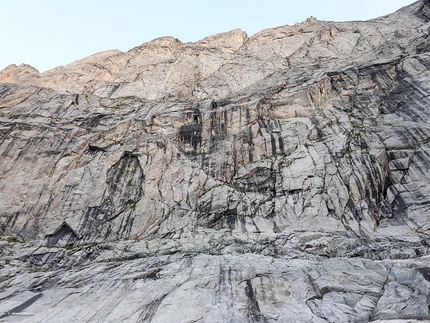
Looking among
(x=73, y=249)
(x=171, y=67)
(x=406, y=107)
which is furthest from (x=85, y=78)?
(x=406, y=107)

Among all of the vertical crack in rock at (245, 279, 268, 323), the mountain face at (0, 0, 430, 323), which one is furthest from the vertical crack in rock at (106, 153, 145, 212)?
the vertical crack in rock at (245, 279, 268, 323)

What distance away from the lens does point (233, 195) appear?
3381 cm

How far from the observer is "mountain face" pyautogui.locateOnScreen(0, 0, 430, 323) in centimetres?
1944

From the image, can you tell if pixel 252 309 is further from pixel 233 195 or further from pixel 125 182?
pixel 125 182

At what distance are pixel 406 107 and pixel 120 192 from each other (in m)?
38.4

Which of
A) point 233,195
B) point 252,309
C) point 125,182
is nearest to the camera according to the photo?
point 252,309

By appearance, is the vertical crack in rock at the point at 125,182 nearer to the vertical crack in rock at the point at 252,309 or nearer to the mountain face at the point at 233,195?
the mountain face at the point at 233,195

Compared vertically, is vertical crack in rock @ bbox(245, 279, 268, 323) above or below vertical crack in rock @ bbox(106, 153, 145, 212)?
below

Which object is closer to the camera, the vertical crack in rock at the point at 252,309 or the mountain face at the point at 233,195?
the vertical crack in rock at the point at 252,309

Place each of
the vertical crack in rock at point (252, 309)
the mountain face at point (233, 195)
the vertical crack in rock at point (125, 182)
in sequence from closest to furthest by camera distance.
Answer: the vertical crack in rock at point (252, 309), the mountain face at point (233, 195), the vertical crack in rock at point (125, 182)

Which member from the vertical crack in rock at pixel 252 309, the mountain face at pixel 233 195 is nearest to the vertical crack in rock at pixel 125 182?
the mountain face at pixel 233 195

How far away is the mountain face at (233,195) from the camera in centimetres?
1944

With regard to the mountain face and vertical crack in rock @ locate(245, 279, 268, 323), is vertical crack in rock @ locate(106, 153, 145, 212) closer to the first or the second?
the mountain face

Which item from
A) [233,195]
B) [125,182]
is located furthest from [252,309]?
[125,182]
